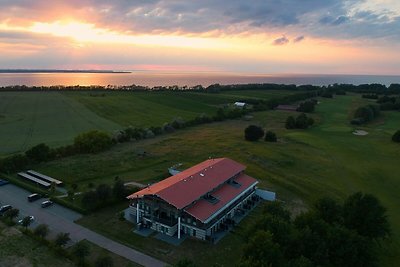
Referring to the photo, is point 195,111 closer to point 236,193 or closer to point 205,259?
point 236,193

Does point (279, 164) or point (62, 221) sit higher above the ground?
point (279, 164)

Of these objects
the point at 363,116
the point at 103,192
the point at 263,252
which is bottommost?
the point at 103,192

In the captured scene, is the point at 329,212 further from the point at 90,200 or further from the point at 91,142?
the point at 91,142

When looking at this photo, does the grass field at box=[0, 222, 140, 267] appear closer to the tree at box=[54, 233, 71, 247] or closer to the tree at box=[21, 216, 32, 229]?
the tree at box=[54, 233, 71, 247]

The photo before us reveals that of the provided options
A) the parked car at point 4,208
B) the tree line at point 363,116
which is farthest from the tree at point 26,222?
the tree line at point 363,116

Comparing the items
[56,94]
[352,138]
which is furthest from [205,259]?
[56,94]

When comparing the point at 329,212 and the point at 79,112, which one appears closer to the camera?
the point at 329,212

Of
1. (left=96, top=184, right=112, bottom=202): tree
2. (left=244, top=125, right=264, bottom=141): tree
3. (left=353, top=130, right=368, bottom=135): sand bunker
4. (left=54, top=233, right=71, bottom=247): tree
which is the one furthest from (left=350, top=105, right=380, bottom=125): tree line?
(left=54, top=233, right=71, bottom=247): tree

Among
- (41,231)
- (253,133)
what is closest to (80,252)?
(41,231)
